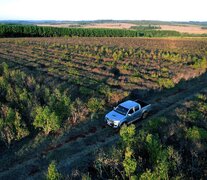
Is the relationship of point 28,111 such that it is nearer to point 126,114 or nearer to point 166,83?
point 126,114

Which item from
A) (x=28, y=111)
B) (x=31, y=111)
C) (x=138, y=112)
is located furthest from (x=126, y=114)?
(x=28, y=111)

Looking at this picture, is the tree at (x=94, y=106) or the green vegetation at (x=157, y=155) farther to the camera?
the tree at (x=94, y=106)

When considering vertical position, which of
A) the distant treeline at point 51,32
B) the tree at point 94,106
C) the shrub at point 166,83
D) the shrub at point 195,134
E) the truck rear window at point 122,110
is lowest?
the distant treeline at point 51,32

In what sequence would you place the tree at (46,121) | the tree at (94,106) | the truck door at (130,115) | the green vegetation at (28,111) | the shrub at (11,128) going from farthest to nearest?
the tree at (94,106) → the truck door at (130,115) → the tree at (46,121) → the green vegetation at (28,111) → the shrub at (11,128)

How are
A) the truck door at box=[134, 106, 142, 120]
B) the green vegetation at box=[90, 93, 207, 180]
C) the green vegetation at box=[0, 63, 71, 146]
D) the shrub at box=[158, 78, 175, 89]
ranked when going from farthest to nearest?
the shrub at box=[158, 78, 175, 89] → the truck door at box=[134, 106, 142, 120] → the green vegetation at box=[0, 63, 71, 146] → the green vegetation at box=[90, 93, 207, 180]

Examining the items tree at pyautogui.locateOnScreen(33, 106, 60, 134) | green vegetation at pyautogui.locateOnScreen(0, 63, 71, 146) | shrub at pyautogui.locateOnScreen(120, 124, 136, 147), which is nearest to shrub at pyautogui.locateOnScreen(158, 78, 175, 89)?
green vegetation at pyautogui.locateOnScreen(0, 63, 71, 146)

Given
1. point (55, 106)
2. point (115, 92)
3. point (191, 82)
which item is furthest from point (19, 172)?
point (191, 82)

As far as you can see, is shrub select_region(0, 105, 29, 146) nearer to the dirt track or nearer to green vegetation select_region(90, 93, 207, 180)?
the dirt track

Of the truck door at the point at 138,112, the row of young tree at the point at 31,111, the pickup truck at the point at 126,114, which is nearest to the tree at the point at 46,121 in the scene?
the row of young tree at the point at 31,111

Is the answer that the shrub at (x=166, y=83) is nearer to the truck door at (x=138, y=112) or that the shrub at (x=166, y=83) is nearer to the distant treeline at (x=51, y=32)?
the truck door at (x=138, y=112)
